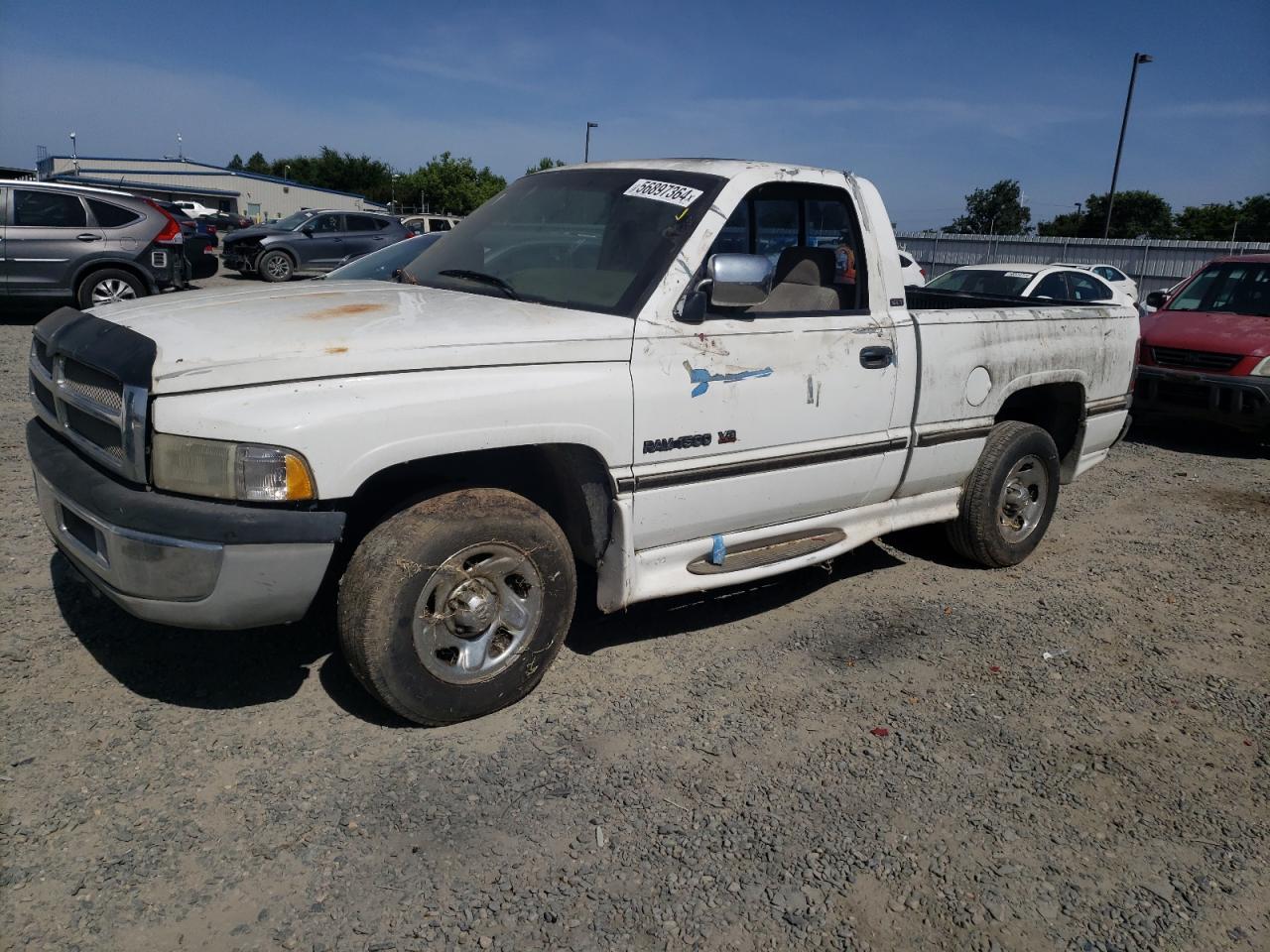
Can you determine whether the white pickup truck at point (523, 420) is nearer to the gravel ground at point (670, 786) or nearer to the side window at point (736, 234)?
the side window at point (736, 234)

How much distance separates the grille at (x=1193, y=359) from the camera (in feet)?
28.0

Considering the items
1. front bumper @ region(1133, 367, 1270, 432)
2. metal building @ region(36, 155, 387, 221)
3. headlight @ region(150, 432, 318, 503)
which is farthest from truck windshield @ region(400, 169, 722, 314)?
metal building @ region(36, 155, 387, 221)

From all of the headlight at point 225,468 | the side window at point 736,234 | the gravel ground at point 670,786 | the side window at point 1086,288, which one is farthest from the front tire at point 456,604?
the side window at point 1086,288

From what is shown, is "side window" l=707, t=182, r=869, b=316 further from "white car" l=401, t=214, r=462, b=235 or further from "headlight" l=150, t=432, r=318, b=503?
"white car" l=401, t=214, r=462, b=235

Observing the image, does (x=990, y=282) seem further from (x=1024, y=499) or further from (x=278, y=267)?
(x=278, y=267)

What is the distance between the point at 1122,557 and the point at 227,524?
196 inches

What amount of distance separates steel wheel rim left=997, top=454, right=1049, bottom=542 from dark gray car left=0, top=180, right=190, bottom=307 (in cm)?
1063

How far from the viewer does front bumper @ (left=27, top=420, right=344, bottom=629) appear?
9.10ft

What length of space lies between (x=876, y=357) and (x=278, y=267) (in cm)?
1906

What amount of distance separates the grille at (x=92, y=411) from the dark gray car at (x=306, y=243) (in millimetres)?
17510

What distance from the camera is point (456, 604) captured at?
10.6ft

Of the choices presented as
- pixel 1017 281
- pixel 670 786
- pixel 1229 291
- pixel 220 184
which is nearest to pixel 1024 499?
pixel 670 786

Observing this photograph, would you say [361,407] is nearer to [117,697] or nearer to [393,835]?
[393,835]

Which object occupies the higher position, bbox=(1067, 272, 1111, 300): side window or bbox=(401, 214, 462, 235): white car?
bbox=(401, 214, 462, 235): white car
